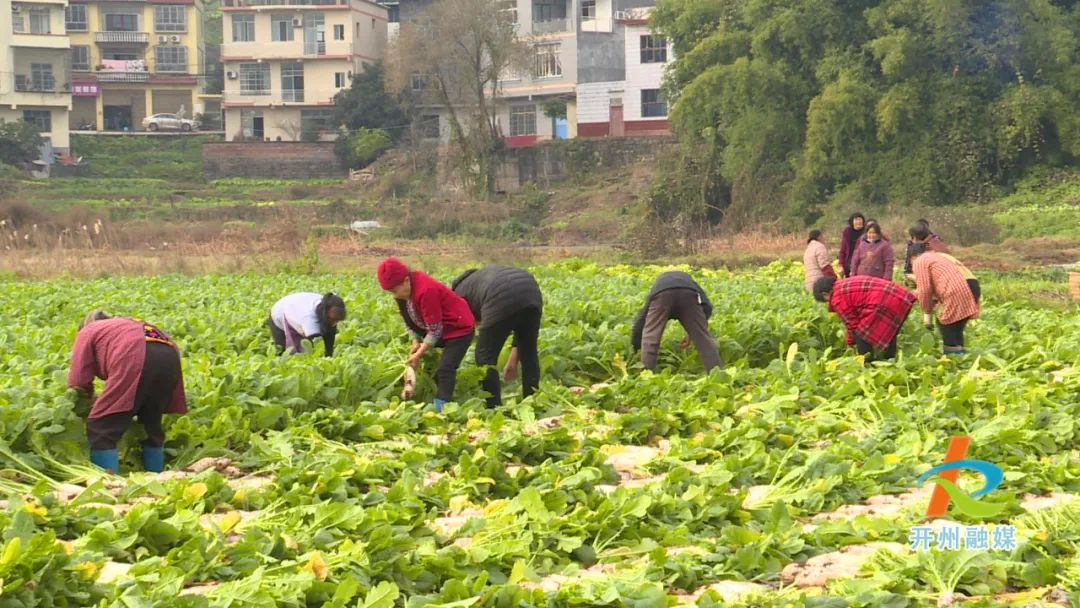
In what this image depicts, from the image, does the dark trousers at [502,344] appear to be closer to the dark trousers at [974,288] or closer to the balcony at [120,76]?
the dark trousers at [974,288]

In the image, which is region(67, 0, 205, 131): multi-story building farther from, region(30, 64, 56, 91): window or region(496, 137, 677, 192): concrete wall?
region(496, 137, 677, 192): concrete wall

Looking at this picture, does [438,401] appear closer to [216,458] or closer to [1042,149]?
[216,458]

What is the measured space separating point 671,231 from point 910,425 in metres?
26.3

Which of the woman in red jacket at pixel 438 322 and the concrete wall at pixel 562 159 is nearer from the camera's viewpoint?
the woman in red jacket at pixel 438 322

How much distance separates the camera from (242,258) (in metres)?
32.2

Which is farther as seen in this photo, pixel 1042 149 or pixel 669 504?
pixel 1042 149

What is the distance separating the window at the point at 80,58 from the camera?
72.1 meters

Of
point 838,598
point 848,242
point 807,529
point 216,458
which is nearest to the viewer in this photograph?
point 838,598

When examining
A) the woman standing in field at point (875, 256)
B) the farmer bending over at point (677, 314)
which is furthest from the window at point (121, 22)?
the farmer bending over at point (677, 314)

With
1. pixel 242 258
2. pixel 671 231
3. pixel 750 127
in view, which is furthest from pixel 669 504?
pixel 750 127

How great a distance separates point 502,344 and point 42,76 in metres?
60.3

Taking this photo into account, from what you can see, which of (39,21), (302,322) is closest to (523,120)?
(39,21)

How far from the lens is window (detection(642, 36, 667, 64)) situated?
59844 mm

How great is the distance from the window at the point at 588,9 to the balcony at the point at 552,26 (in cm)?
70
